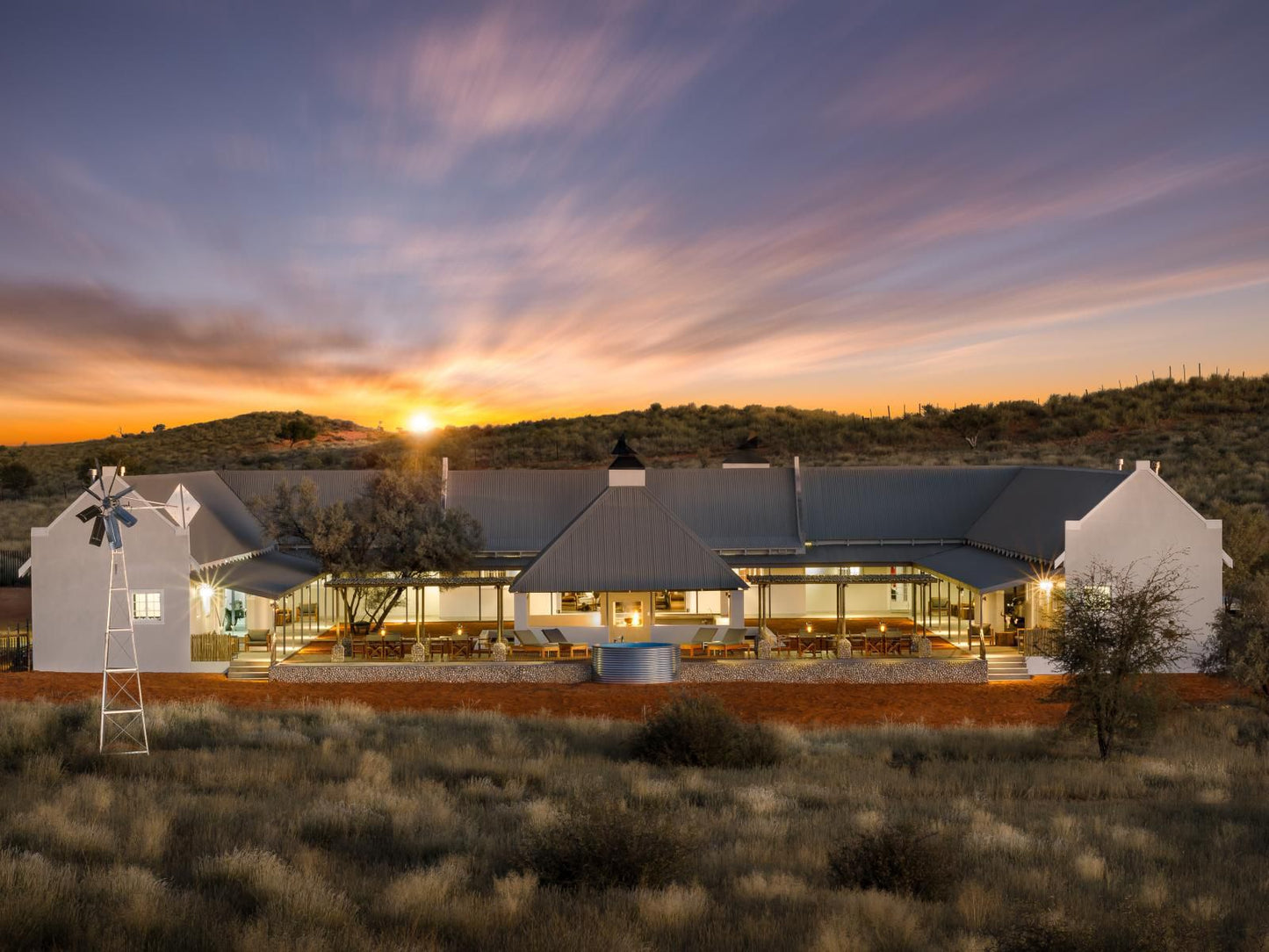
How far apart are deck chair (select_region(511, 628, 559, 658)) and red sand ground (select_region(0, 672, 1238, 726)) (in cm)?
171

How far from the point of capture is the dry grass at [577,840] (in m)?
7.48

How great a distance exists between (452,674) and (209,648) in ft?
23.9

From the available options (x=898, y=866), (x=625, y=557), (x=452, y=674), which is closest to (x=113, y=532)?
(x=452, y=674)

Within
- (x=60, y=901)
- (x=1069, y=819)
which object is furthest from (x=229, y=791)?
(x=1069, y=819)

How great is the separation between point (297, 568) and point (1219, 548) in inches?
1132

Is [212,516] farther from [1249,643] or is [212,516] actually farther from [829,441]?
[829,441]

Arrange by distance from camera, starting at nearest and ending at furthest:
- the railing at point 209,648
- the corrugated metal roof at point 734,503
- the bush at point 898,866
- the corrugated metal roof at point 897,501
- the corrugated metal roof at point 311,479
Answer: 1. the bush at point 898,866
2. the railing at point 209,648
3. the corrugated metal roof at point 734,503
4. the corrugated metal roof at point 897,501
5. the corrugated metal roof at point 311,479

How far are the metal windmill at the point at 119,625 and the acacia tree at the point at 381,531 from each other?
11.1 feet

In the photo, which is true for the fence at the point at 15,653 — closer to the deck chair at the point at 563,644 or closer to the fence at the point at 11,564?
the deck chair at the point at 563,644

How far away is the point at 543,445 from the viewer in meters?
93.9

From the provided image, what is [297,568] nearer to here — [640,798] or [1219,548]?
[640,798]

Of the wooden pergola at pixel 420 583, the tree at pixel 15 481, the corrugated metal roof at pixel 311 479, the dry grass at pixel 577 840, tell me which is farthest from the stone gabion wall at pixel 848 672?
the tree at pixel 15 481

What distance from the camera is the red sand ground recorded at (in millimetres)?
23594

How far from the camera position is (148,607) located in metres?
28.5
